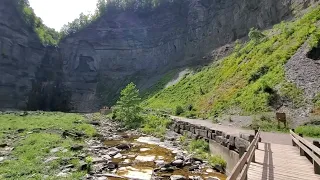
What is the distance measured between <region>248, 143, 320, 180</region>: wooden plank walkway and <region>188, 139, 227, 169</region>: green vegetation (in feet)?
7.80

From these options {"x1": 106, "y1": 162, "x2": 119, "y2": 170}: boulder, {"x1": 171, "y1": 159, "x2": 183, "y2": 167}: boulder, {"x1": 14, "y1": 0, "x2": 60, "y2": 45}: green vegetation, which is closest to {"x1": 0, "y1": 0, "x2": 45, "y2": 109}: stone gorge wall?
{"x1": 14, "y1": 0, "x2": 60, "y2": 45}: green vegetation

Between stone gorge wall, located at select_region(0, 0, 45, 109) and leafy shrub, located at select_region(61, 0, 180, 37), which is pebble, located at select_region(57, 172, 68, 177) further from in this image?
leafy shrub, located at select_region(61, 0, 180, 37)

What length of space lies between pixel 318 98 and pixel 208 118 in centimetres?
1319

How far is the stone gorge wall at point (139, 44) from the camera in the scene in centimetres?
8169

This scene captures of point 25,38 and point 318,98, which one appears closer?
point 318,98

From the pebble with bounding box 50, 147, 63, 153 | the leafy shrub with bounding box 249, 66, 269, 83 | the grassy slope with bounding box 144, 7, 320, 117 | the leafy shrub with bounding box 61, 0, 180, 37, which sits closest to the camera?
the pebble with bounding box 50, 147, 63, 153

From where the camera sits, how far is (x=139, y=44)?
106375mm

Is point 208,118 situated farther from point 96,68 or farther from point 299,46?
point 96,68

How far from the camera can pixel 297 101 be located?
23.9 metres

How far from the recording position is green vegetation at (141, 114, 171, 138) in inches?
1085

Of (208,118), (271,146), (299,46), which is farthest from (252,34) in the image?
(271,146)

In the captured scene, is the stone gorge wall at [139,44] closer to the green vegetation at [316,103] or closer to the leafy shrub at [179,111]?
the leafy shrub at [179,111]

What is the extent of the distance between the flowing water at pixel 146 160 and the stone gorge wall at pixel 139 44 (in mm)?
56018

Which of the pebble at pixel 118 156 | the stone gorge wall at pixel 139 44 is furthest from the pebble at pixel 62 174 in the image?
the stone gorge wall at pixel 139 44
